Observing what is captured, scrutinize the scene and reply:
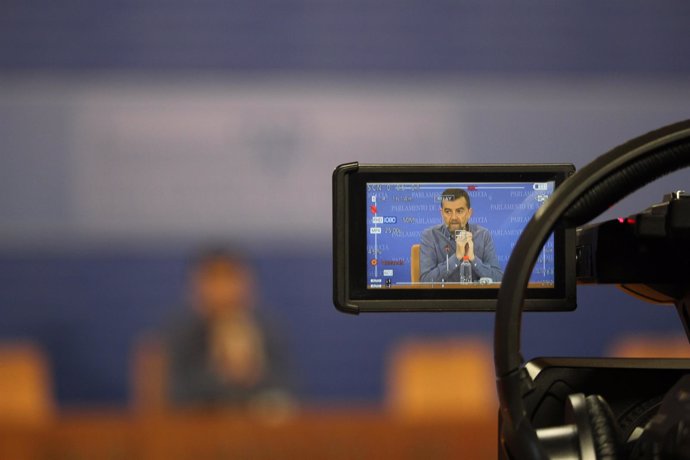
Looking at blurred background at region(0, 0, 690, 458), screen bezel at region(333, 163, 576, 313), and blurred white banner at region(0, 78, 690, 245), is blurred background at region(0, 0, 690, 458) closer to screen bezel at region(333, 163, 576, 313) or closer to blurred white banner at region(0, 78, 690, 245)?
blurred white banner at region(0, 78, 690, 245)

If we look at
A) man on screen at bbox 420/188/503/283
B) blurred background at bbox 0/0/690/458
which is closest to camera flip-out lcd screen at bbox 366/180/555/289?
man on screen at bbox 420/188/503/283

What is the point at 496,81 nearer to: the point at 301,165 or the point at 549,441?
the point at 301,165

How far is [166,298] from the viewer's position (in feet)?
14.4

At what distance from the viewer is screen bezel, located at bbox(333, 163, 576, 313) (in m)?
0.74

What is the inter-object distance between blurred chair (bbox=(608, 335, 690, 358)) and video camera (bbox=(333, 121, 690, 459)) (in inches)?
116

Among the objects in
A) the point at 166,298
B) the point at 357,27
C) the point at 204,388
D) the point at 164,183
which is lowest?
the point at 204,388

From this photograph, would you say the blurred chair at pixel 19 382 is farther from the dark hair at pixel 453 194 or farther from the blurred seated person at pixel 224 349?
the dark hair at pixel 453 194

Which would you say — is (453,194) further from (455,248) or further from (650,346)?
(650,346)

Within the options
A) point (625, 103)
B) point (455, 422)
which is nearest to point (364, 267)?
point (455, 422)

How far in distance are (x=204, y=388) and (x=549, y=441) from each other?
296 centimetres

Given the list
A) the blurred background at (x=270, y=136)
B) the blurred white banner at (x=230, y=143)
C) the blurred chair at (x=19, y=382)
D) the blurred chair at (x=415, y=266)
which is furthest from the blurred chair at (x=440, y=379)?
the blurred chair at (x=415, y=266)

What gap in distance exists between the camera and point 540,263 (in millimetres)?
754

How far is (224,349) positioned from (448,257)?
2814 mm

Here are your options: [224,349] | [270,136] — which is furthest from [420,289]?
[270,136]
